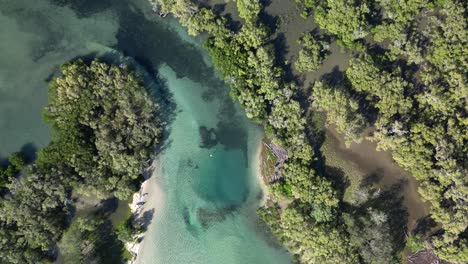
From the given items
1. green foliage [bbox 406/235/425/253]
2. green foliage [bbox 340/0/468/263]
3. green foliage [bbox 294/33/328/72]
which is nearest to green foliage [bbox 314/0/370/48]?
green foliage [bbox 294/33/328/72]

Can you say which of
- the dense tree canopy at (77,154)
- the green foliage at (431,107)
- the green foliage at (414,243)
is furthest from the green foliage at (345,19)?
the green foliage at (414,243)

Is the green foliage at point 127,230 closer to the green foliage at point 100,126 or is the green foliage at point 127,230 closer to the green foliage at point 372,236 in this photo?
the green foliage at point 100,126

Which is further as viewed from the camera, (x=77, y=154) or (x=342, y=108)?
(x=342, y=108)

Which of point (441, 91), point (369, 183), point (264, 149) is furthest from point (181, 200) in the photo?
point (441, 91)

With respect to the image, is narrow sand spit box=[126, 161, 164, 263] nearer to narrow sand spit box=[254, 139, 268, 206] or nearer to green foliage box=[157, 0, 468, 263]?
narrow sand spit box=[254, 139, 268, 206]

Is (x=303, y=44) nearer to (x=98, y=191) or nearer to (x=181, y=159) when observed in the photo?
(x=181, y=159)

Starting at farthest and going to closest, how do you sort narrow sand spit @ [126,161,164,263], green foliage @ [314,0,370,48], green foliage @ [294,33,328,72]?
narrow sand spit @ [126,161,164,263]
green foliage @ [294,33,328,72]
green foliage @ [314,0,370,48]

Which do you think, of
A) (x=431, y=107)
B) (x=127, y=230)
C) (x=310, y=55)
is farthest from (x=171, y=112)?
(x=431, y=107)

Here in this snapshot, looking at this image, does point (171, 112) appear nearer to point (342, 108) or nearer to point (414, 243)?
point (342, 108)
